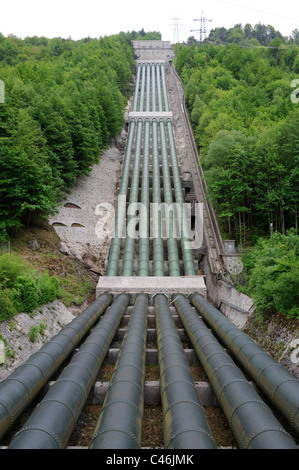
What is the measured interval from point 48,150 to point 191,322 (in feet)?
59.6

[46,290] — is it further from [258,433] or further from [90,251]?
[258,433]

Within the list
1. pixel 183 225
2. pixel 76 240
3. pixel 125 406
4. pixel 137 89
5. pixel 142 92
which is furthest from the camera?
pixel 137 89

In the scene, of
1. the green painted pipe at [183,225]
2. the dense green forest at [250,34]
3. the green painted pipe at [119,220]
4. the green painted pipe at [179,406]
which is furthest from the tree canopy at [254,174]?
the dense green forest at [250,34]

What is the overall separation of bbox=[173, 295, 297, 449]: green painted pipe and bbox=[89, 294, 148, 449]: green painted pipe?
88.3 inches

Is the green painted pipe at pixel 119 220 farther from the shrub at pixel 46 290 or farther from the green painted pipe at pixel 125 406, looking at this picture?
the green painted pipe at pixel 125 406

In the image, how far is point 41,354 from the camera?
35.0 feet

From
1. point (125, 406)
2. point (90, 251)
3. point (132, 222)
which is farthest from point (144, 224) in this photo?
point (125, 406)

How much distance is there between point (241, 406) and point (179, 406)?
4.92ft

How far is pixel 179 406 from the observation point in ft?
24.5

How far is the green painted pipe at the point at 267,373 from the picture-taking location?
791 centimetres

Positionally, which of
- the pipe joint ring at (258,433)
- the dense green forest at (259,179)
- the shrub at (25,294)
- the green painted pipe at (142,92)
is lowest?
the pipe joint ring at (258,433)

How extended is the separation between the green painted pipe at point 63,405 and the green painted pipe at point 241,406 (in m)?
3.90
